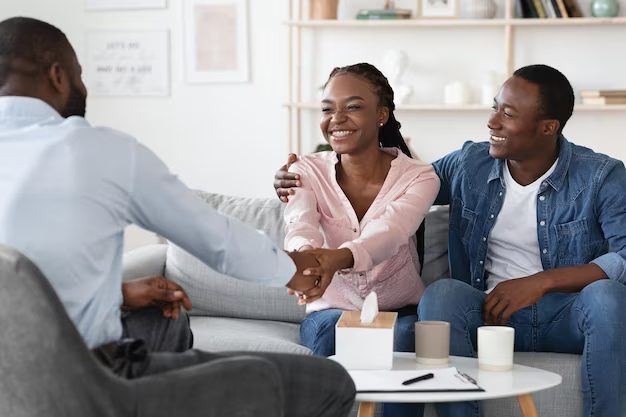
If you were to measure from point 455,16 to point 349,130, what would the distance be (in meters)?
2.69

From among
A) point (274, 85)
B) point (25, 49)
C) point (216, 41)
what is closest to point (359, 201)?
point (25, 49)

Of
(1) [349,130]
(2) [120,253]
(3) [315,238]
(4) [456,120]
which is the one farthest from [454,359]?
(4) [456,120]

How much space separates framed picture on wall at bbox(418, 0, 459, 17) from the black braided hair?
2468 millimetres

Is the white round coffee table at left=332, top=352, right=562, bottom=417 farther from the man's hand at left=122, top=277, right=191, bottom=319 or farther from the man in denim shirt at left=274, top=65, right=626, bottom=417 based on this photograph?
the man's hand at left=122, top=277, right=191, bottom=319

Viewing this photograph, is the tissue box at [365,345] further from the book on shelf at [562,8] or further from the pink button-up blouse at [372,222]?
the book on shelf at [562,8]

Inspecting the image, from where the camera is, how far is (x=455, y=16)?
542cm

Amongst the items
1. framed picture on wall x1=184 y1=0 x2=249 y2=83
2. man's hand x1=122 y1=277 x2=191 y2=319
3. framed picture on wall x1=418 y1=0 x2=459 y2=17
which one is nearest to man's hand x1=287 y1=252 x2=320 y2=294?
man's hand x1=122 y1=277 x2=191 y2=319

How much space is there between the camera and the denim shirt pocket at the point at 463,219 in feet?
9.80

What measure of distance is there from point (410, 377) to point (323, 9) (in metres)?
3.54

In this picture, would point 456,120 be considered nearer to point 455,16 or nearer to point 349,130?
point 455,16

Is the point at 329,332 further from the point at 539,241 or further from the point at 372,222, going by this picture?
the point at 539,241

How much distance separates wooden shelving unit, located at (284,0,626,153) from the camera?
5.23 metres

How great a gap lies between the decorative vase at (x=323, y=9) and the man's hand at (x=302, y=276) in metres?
3.13

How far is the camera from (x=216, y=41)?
577 cm
